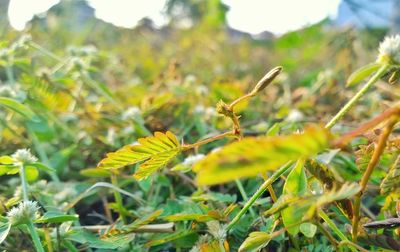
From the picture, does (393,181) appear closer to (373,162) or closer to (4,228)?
(373,162)

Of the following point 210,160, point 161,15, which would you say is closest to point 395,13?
point 161,15

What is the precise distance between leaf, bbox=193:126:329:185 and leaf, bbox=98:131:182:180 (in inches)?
6.9

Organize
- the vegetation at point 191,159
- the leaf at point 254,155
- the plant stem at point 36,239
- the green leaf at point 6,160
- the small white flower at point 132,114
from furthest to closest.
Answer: the small white flower at point 132,114 → the green leaf at point 6,160 → the plant stem at point 36,239 → the vegetation at point 191,159 → the leaf at point 254,155

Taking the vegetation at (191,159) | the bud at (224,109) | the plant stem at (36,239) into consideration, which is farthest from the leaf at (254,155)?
the plant stem at (36,239)

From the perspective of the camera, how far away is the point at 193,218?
1.90ft

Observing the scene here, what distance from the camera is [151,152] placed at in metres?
0.51

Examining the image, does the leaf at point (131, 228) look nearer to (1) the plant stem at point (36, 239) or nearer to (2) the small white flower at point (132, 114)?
(1) the plant stem at point (36, 239)

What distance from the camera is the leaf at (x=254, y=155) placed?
12.2 inches

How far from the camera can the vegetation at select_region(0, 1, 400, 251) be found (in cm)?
44

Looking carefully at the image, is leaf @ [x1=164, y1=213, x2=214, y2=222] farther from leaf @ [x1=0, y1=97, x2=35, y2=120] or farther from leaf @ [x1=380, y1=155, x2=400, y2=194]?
leaf @ [x1=0, y1=97, x2=35, y2=120]

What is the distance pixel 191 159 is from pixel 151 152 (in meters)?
0.23

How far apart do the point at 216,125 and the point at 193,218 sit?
479mm

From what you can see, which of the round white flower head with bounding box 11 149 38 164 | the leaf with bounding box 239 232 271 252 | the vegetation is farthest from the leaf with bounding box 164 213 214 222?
the round white flower head with bounding box 11 149 38 164

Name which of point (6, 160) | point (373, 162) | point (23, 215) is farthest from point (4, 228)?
point (373, 162)
